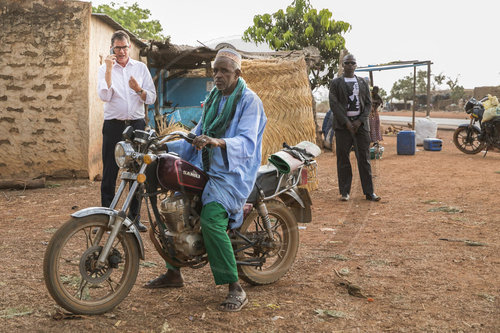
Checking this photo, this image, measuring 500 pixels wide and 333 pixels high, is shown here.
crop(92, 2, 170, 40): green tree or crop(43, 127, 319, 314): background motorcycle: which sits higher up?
crop(92, 2, 170, 40): green tree

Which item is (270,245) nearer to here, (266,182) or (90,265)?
(266,182)

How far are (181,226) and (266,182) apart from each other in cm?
77

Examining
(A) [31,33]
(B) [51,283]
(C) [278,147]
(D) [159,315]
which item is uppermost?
(A) [31,33]

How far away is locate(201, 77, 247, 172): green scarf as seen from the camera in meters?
3.32

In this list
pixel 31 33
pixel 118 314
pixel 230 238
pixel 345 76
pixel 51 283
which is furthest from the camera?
pixel 31 33

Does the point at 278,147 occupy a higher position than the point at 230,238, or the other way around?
the point at 278,147

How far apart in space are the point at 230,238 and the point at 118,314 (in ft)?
2.90

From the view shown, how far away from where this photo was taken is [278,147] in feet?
25.2

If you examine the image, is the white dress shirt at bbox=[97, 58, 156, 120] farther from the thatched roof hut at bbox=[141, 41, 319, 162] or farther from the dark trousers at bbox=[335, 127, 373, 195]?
the dark trousers at bbox=[335, 127, 373, 195]

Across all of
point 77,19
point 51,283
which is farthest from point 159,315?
point 77,19

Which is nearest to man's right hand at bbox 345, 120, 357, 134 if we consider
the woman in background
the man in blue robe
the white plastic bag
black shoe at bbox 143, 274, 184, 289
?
the man in blue robe

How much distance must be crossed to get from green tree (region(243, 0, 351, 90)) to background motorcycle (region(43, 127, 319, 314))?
17847 mm

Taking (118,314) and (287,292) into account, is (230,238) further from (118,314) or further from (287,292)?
(118,314)

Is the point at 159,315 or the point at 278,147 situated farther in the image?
the point at 278,147
